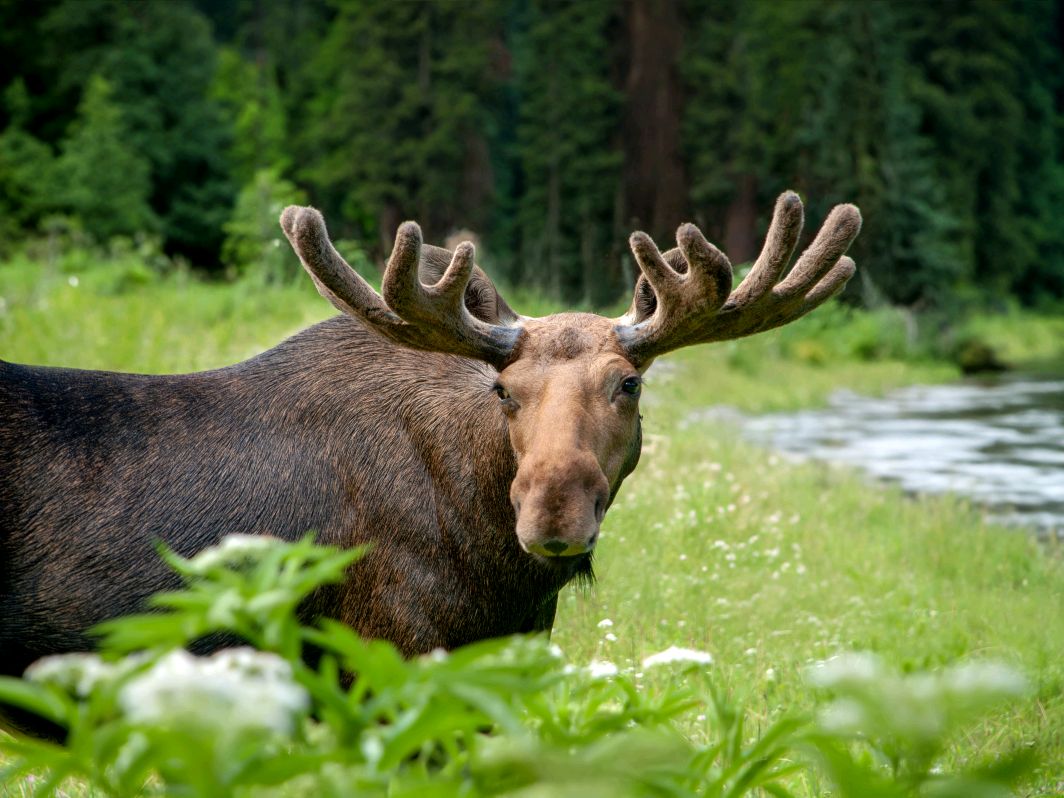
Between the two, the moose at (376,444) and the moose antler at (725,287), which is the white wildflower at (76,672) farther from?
the moose antler at (725,287)

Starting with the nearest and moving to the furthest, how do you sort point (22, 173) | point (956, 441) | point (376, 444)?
1. point (376, 444)
2. point (956, 441)
3. point (22, 173)

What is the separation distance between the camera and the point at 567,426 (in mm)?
3291

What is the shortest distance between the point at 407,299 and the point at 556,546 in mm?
1025

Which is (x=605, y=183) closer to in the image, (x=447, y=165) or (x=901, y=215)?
(x=447, y=165)

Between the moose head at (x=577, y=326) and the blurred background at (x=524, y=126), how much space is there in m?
19.9

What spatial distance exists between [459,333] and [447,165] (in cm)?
2734

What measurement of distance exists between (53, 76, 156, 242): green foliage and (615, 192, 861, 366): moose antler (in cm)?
2716

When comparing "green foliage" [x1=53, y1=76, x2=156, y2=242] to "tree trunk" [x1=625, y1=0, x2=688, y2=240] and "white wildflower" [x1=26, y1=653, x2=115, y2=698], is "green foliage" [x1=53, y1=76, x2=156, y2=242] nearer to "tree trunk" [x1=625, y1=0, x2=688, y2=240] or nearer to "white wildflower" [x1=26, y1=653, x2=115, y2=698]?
"tree trunk" [x1=625, y1=0, x2=688, y2=240]

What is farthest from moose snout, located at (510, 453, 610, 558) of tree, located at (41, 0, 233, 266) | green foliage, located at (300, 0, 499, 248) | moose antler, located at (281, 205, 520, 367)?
tree, located at (41, 0, 233, 266)

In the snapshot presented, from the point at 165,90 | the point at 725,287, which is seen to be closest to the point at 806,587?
the point at 725,287

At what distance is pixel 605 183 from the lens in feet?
103

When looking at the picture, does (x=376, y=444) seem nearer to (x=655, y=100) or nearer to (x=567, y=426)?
(x=567, y=426)

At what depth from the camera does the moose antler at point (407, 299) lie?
3.63 meters

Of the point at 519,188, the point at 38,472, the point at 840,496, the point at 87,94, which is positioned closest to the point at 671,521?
the point at 840,496
